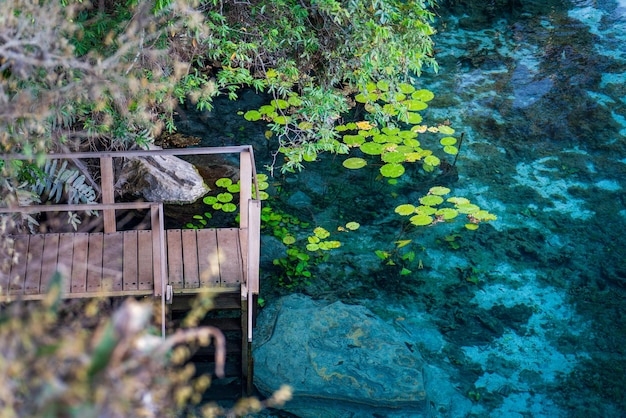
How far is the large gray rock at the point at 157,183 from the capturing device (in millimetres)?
7031

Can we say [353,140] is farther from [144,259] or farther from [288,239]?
[144,259]

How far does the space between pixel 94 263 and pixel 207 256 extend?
2.45 ft

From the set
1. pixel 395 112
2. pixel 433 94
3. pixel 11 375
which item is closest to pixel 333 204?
pixel 395 112

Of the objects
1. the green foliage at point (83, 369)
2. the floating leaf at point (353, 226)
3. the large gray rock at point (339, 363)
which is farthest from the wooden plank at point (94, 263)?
the green foliage at point (83, 369)

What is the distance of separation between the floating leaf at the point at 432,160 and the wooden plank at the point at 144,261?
3573mm

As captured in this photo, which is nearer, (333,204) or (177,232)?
(177,232)

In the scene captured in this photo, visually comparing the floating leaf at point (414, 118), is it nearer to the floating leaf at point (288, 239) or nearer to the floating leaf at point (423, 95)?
the floating leaf at point (423, 95)

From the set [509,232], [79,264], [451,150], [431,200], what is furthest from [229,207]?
[509,232]

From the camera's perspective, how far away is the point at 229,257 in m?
4.92

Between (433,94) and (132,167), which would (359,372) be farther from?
(433,94)

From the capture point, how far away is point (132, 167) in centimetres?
712

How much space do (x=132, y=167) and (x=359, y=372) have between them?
10.7 ft

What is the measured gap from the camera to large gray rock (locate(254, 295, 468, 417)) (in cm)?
501

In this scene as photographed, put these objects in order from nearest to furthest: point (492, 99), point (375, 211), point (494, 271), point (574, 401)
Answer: point (574, 401) → point (494, 271) → point (375, 211) → point (492, 99)
